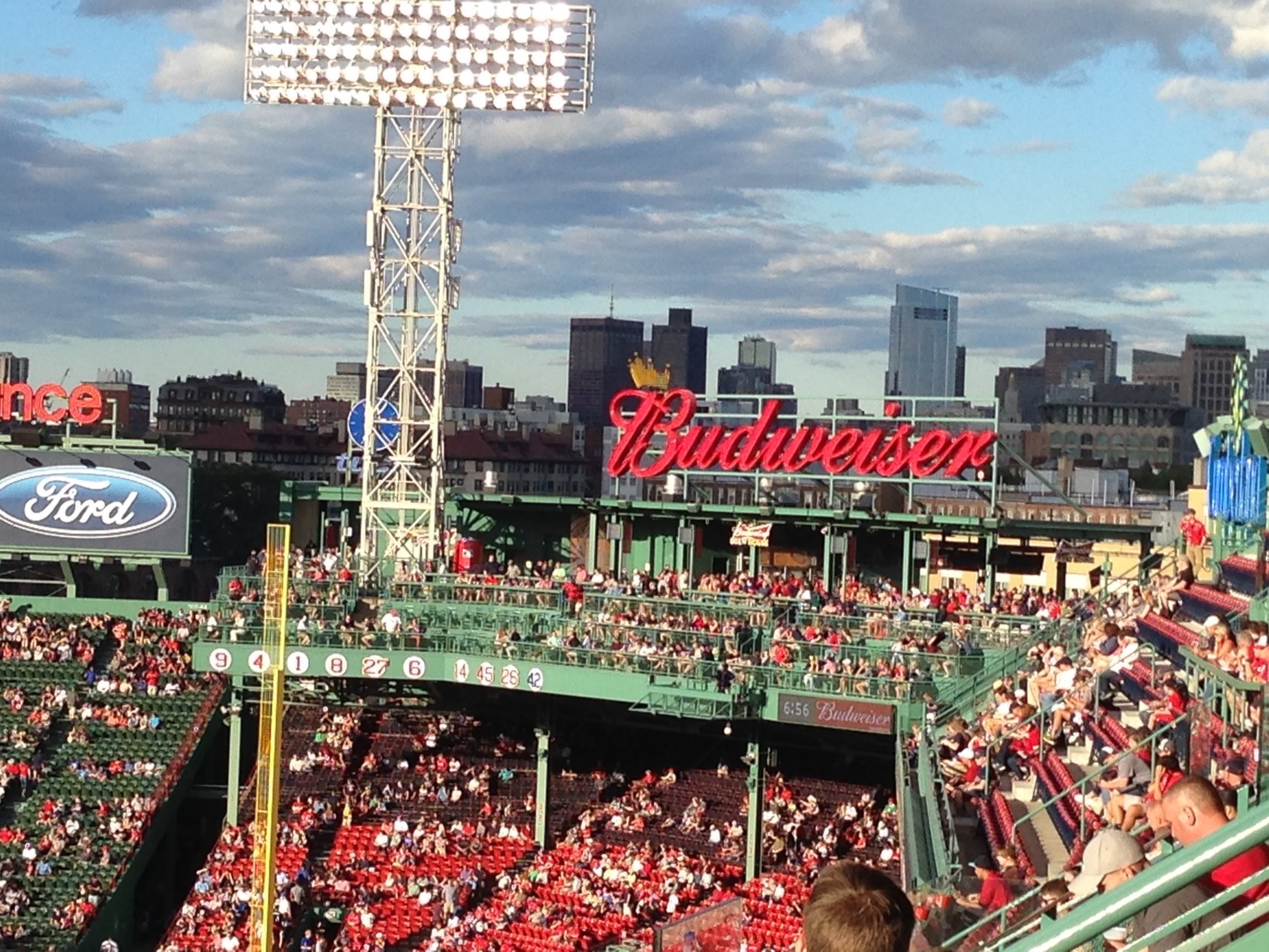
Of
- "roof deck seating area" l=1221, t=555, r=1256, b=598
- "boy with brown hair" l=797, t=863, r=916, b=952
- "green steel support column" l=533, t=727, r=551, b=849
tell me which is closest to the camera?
"boy with brown hair" l=797, t=863, r=916, b=952

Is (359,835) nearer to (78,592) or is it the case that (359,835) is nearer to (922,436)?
(922,436)

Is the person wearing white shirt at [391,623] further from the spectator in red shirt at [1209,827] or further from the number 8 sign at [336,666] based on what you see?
the spectator in red shirt at [1209,827]

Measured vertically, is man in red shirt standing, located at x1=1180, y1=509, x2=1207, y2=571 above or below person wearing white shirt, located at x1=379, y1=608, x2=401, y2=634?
above

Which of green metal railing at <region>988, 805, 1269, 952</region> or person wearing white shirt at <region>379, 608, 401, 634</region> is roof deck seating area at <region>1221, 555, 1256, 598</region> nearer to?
person wearing white shirt at <region>379, 608, 401, 634</region>

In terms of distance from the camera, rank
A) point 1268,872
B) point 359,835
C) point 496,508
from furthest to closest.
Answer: point 496,508 → point 359,835 → point 1268,872

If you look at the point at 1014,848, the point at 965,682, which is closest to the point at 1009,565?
the point at 965,682

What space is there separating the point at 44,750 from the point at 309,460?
259ft

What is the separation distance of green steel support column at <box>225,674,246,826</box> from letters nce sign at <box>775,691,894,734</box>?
1084 cm

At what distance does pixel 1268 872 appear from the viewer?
522 cm

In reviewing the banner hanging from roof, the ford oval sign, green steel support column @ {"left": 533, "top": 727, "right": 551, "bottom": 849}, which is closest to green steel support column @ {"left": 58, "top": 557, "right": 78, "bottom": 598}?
the ford oval sign

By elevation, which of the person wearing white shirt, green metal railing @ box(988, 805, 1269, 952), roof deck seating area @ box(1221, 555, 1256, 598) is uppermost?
green metal railing @ box(988, 805, 1269, 952)

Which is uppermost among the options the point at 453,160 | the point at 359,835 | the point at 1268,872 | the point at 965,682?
the point at 453,160

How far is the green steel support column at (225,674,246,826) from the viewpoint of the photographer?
35594mm

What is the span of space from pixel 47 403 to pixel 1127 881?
41.3 m
